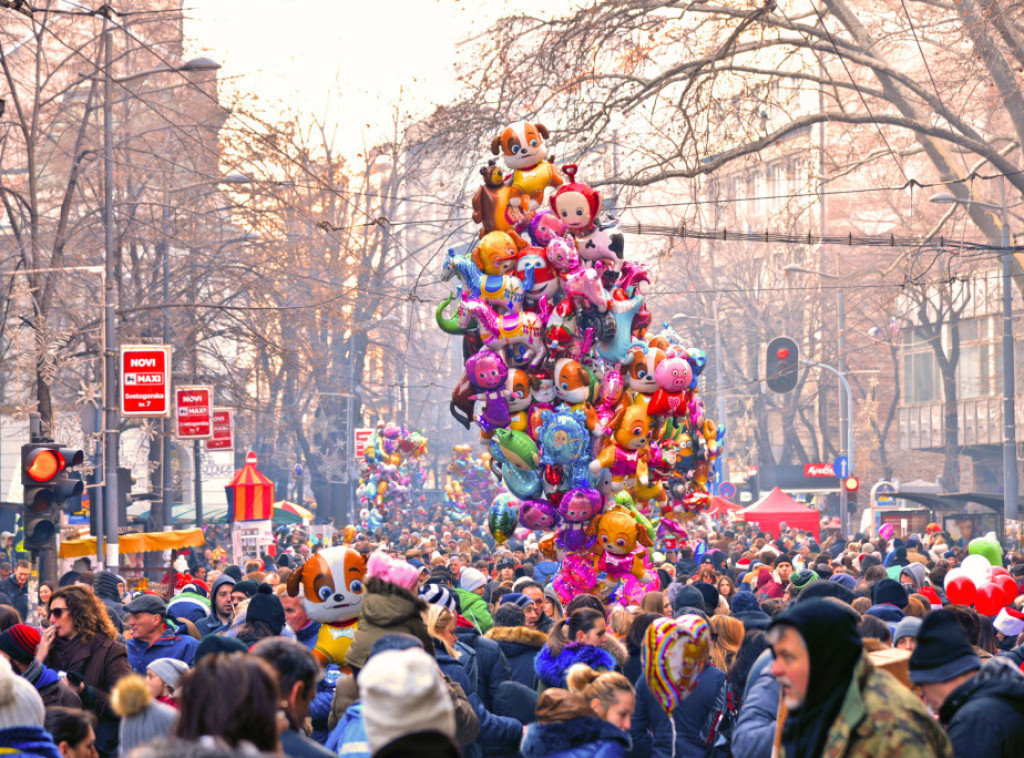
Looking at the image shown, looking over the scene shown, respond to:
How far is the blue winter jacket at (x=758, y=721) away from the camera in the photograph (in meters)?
5.72

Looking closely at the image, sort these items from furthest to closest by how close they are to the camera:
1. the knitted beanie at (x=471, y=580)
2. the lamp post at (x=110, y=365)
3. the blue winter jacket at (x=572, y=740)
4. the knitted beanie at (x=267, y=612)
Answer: the lamp post at (x=110, y=365) → the knitted beanie at (x=471, y=580) → the knitted beanie at (x=267, y=612) → the blue winter jacket at (x=572, y=740)

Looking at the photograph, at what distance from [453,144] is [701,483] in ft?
17.5

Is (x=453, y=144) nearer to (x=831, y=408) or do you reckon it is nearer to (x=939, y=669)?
(x=939, y=669)

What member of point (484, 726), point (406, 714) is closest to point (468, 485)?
point (484, 726)

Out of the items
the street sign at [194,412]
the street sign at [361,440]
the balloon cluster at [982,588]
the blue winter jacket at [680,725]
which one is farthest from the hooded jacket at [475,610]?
the street sign at [361,440]

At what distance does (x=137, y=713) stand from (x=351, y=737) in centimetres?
128

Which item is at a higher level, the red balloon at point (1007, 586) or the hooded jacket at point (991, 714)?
the hooded jacket at point (991, 714)

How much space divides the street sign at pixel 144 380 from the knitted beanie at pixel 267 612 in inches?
460

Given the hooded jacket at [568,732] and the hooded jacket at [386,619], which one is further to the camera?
the hooded jacket at [386,619]

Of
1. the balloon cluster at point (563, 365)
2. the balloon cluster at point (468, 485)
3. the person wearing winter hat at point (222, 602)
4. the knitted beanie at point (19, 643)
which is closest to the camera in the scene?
the knitted beanie at point (19, 643)

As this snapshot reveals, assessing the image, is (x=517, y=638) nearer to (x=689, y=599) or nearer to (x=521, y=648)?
(x=521, y=648)

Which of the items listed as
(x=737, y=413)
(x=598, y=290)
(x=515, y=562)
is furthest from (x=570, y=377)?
(x=737, y=413)

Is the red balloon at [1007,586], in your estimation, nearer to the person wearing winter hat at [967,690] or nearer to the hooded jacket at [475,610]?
the hooded jacket at [475,610]

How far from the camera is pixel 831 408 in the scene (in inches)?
2409
